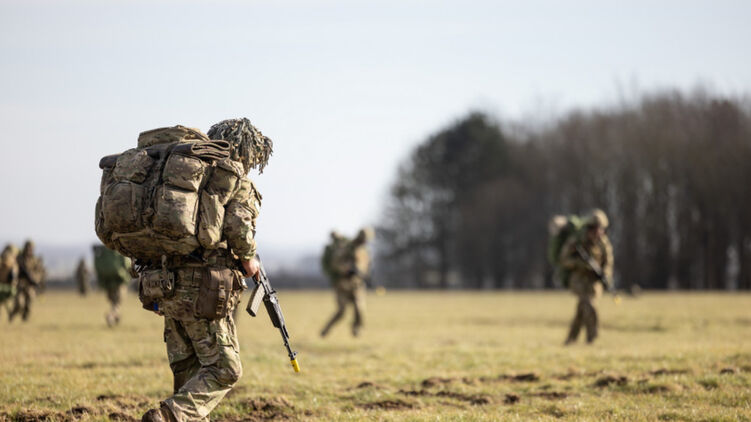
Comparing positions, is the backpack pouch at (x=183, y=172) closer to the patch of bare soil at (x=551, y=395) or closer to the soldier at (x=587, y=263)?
the patch of bare soil at (x=551, y=395)

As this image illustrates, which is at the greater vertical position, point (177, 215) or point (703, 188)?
point (703, 188)

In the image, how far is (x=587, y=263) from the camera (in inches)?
622

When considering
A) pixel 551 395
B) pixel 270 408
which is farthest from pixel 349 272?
Result: pixel 270 408

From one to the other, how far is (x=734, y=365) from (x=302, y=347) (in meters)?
8.43

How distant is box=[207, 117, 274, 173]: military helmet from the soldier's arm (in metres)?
0.42

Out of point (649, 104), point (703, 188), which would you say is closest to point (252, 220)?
point (703, 188)

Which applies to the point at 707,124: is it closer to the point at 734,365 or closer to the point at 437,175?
the point at 437,175

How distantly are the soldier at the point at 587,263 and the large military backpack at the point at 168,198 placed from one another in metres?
10.7

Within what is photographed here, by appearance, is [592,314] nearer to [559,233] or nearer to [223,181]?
[559,233]

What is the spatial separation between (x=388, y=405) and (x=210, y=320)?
337 centimetres

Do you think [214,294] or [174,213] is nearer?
[174,213]

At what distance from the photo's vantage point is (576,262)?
1595cm

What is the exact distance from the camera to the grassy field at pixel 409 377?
8.70m

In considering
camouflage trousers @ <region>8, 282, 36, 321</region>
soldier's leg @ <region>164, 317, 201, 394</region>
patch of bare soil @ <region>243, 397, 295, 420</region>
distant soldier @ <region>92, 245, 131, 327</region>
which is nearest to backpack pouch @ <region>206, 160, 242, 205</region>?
soldier's leg @ <region>164, 317, 201, 394</region>
